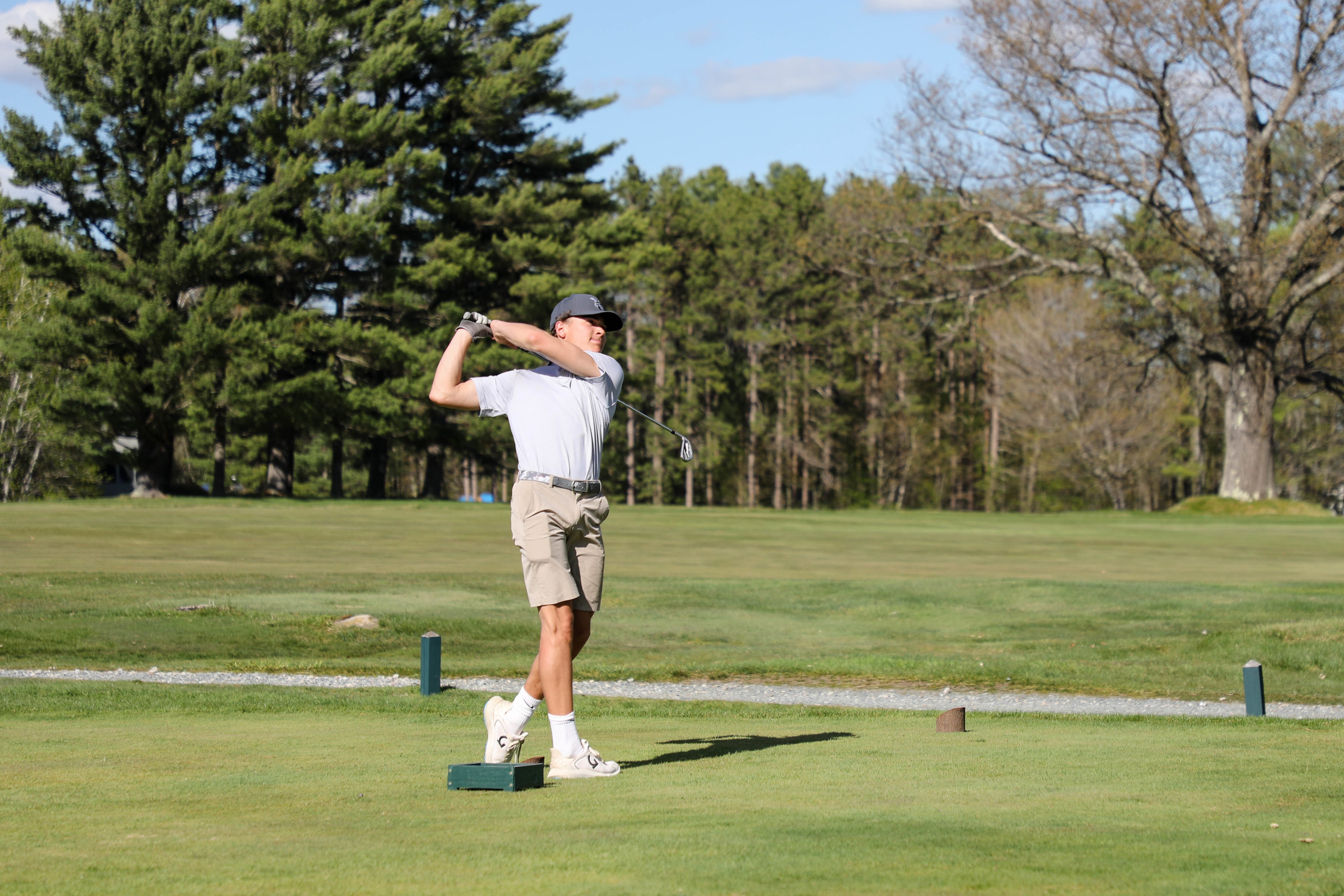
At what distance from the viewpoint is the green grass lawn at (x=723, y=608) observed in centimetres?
1441

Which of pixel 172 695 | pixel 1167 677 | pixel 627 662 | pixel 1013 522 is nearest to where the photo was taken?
pixel 172 695

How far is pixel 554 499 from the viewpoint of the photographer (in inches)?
249

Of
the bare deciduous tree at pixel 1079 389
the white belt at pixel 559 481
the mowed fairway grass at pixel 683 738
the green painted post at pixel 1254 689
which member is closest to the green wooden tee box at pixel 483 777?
the mowed fairway grass at pixel 683 738

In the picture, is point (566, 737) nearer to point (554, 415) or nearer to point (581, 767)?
point (581, 767)

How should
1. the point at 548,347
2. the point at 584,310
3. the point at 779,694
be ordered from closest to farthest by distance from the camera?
the point at 548,347 → the point at 584,310 → the point at 779,694

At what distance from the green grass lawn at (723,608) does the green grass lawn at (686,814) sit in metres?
5.72

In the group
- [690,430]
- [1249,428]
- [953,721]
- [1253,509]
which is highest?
[690,430]

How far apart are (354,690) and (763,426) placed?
7072 centimetres

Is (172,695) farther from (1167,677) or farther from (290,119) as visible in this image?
(290,119)

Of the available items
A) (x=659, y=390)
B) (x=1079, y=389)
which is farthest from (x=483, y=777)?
(x=659, y=390)

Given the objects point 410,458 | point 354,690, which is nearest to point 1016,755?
point 354,690

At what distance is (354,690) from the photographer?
1205cm

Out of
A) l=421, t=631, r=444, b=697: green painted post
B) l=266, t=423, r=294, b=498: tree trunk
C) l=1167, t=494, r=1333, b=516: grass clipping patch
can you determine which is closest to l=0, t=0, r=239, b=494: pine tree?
l=266, t=423, r=294, b=498: tree trunk

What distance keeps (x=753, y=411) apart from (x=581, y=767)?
76672 millimetres
